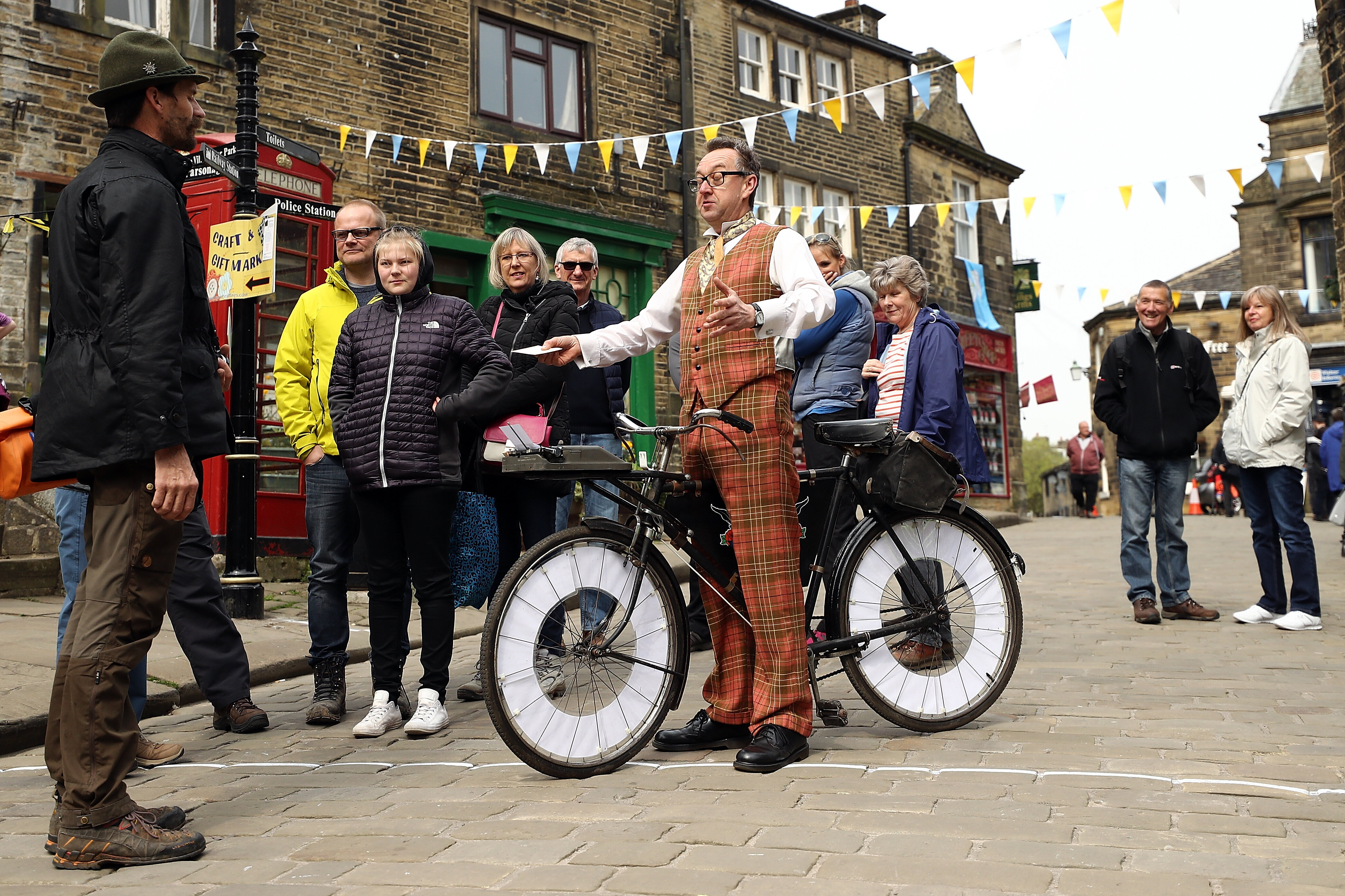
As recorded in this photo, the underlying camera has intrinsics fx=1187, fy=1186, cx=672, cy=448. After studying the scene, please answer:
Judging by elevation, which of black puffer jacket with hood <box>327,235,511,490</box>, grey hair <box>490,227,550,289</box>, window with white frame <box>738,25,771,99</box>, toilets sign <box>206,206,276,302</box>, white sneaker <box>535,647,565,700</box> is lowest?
white sneaker <box>535,647,565,700</box>

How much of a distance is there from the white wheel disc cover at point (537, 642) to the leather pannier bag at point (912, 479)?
0.97 m

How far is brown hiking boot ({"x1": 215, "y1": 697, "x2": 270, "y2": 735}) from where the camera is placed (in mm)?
4750

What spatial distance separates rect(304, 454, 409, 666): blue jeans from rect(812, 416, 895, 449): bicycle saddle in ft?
A: 6.44

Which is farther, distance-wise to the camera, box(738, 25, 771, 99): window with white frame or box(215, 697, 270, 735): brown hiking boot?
box(738, 25, 771, 99): window with white frame

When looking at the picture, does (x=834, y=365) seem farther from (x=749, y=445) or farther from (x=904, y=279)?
(x=749, y=445)

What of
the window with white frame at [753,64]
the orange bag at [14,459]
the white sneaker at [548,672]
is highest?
the window with white frame at [753,64]

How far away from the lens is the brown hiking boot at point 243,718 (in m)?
4.75

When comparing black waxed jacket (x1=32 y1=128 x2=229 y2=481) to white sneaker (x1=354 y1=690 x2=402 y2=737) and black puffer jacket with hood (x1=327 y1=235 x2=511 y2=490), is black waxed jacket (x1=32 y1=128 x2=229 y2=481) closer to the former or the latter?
black puffer jacket with hood (x1=327 y1=235 x2=511 y2=490)

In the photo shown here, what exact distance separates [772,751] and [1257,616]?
491 centimetres

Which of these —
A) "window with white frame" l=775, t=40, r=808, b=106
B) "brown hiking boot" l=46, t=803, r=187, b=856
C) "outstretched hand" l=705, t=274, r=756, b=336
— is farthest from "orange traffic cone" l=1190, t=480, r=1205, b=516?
"brown hiking boot" l=46, t=803, r=187, b=856

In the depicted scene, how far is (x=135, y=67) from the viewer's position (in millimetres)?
3293

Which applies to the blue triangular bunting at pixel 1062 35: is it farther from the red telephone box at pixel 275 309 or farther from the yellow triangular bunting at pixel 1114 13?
the red telephone box at pixel 275 309

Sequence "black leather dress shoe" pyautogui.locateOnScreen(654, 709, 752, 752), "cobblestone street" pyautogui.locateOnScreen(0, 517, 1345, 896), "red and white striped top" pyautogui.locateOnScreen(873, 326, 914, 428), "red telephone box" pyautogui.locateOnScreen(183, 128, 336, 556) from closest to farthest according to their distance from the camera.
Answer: "cobblestone street" pyautogui.locateOnScreen(0, 517, 1345, 896) < "black leather dress shoe" pyautogui.locateOnScreen(654, 709, 752, 752) < "red and white striped top" pyautogui.locateOnScreen(873, 326, 914, 428) < "red telephone box" pyautogui.locateOnScreen(183, 128, 336, 556)

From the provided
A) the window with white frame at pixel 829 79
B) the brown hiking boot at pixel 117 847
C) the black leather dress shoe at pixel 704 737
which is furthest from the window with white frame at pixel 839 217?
the brown hiking boot at pixel 117 847
